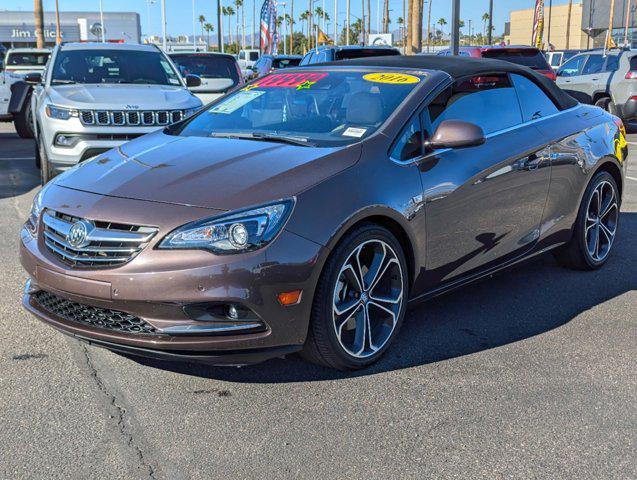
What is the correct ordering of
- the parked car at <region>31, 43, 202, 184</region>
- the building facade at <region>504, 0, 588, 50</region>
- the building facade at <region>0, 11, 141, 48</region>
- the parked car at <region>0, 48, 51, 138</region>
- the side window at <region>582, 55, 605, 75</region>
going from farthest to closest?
the building facade at <region>504, 0, 588, 50</region>, the building facade at <region>0, 11, 141, 48</region>, the side window at <region>582, 55, 605, 75</region>, the parked car at <region>0, 48, 51, 138</region>, the parked car at <region>31, 43, 202, 184</region>

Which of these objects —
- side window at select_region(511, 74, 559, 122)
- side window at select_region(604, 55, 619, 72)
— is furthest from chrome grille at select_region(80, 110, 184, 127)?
side window at select_region(604, 55, 619, 72)

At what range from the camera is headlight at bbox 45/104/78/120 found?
25.8 ft

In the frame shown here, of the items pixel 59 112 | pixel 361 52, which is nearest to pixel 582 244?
pixel 59 112

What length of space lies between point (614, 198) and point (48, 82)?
6.42 m

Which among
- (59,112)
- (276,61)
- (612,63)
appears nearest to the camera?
(59,112)

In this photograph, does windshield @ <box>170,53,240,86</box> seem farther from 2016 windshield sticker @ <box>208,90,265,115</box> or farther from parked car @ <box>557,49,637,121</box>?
2016 windshield sticker @ <box>208,90,265,115</box>

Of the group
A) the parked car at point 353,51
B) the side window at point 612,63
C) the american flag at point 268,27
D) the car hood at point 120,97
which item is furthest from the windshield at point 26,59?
the american flag at point 268,27

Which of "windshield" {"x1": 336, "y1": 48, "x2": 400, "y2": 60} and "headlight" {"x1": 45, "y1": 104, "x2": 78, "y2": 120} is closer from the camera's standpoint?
"headlight" {"x1": 45, "y1": 104, "x2": 78, "y2": 120}

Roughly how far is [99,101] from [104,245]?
199 inches

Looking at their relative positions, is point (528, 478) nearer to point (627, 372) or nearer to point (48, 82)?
point (627, 372)

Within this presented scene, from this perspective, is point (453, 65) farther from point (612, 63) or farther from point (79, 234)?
point (612, 63)

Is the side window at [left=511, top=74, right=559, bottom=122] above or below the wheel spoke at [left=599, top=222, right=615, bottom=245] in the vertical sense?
above

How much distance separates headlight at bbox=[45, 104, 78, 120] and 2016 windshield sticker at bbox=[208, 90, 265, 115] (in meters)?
3.38

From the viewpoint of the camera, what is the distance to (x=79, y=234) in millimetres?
3438
